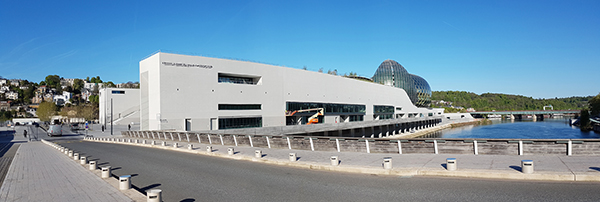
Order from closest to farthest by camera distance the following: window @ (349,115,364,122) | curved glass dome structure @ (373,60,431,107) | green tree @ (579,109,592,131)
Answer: window @ (349,115,364,122), green tree @ (579,109,592,131), curved glass dome structure @ (373,60,431,107)

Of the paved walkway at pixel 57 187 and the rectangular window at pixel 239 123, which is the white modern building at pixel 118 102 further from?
the paved walkway at pixel 57 187

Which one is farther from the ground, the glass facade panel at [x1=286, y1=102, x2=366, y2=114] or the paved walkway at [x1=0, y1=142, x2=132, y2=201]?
the glass facade panel at [x1=286, y1=102, x2=366, y2=114]

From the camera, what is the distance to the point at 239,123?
55.8 metres

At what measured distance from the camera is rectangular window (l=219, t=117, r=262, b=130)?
53.9m

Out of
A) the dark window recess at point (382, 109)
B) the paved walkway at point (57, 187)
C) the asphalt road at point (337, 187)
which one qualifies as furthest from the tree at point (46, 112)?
the asphalt road at point (337, 187)

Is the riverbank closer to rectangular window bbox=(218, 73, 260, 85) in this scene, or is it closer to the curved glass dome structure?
the curved glass dome structure

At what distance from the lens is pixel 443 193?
28.4ft

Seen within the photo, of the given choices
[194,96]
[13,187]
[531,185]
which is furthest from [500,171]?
[194,96]

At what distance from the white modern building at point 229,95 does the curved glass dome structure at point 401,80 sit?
61.9m

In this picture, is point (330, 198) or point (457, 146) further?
point (457, 146)

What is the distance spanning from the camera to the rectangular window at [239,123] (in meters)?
53.9

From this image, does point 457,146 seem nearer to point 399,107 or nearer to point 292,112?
point 292,112

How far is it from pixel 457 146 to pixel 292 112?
5065 centimetres

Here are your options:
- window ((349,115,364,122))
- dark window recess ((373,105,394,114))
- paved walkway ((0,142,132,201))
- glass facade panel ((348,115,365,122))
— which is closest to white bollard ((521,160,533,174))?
paved walkway ((0,142,132,201))
